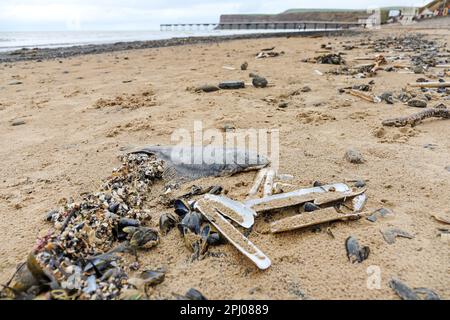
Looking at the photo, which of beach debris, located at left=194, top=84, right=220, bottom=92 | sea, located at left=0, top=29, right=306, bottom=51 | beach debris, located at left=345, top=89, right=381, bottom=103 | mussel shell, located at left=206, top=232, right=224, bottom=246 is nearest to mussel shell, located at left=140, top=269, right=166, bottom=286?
mussel shell, located at left=206, top=232, right=224, bottom=246

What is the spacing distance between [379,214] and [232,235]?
1076 mm

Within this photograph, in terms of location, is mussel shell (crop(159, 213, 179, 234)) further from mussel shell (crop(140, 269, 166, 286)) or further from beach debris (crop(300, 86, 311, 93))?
beach debris (crop(300, 86, 311, 93))

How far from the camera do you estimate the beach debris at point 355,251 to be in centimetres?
177

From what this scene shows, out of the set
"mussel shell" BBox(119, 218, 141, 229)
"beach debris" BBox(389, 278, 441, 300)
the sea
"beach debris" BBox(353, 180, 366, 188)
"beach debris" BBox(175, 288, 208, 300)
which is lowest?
"beach debris" BBox(175, 288, 208, 300)

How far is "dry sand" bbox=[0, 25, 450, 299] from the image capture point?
66.5 inches

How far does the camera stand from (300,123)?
13.6 feet

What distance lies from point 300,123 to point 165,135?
1.79m

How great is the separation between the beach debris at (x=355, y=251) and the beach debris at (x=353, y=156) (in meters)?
1.27

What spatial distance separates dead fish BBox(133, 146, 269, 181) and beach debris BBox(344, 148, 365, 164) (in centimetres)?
80

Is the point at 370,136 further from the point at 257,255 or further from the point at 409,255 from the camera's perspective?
the point at 257,255

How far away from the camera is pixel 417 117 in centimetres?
393

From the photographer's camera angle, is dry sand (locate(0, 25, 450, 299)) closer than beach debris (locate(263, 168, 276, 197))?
Yes

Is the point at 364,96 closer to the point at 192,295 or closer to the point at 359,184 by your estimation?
the point at 359,184
